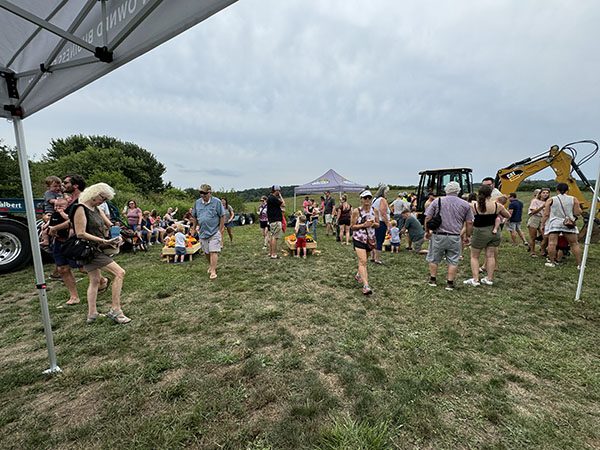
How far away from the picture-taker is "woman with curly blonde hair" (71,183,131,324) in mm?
2836

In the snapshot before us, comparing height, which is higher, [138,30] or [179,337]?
[138,30]

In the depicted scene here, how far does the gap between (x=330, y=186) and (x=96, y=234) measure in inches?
496

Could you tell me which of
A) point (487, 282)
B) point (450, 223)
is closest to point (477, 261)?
point (487, 282)

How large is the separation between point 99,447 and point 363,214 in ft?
12.9

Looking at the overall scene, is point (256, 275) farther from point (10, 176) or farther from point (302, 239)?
point (10, 176)

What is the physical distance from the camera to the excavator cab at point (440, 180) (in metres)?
11.4

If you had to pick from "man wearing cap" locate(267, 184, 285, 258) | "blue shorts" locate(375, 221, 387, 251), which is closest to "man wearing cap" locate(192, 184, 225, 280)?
"man wearing cap" locate(267, 184, 285, 258)

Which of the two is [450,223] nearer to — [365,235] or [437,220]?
[437,220]

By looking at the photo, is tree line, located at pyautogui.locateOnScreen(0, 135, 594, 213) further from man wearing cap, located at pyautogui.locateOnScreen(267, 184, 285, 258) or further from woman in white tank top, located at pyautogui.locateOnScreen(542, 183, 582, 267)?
woman in white tank top, located at pyautogui.locateOnScreen(542, 183, 582, 267)

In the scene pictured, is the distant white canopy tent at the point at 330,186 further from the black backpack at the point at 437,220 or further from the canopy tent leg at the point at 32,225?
the canopy tent leg at the point at 32,225

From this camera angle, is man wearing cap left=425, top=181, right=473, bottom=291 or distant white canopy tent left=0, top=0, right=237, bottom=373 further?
man wearing cap left=425, top=181, right=473, bottom=291

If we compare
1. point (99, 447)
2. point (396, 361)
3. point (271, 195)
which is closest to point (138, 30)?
point (99, 447)

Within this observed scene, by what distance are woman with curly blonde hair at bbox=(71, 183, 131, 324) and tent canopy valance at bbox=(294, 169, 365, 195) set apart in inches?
473

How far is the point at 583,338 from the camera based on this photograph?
9.45 ft
